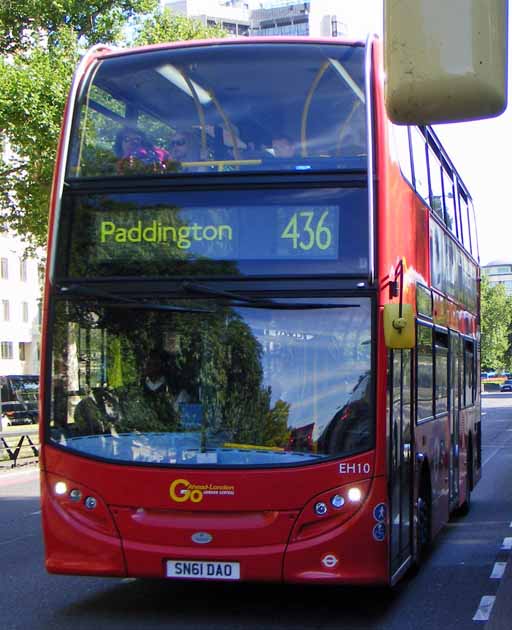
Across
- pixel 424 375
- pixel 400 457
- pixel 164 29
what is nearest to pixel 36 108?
pixel 164 29

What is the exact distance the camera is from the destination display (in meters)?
7.29

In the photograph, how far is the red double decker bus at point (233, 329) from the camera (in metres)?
7.11

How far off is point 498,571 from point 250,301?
4.10 metres

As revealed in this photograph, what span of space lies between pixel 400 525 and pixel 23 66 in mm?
18329

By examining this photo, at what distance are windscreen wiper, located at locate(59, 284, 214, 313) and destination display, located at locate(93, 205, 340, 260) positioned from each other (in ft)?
0.84

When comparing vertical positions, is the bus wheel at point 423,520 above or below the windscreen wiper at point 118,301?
below

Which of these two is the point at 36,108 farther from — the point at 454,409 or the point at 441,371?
the point at 441,371

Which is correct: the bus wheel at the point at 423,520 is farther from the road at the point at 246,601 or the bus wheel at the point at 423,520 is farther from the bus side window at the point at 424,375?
the bus side window at the point at 424,375

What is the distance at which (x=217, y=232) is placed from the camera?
24.3 ft

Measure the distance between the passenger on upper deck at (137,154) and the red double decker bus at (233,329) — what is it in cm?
1

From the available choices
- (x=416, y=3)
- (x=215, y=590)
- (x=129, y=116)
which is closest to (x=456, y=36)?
(x=416, y=3)

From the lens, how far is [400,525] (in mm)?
7898

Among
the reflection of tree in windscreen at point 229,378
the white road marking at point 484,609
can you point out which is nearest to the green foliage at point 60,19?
the reflection of tree in windscreen at point 229,378

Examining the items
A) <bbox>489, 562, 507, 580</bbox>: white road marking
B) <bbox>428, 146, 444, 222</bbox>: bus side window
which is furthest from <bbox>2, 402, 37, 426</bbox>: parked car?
<bbox>489, 562, 507, 580</bbox>: white road marking
